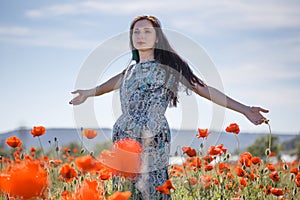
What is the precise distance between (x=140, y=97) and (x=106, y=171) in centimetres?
88

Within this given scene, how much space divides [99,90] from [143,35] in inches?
26.6

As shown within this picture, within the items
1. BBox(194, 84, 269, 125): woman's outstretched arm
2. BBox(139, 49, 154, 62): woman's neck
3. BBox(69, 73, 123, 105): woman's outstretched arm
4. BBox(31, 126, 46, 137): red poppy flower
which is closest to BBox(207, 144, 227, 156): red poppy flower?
BBox(194, 84, 269, 125): woman's outstretched arm

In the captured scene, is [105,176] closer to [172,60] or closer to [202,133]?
[202,133]

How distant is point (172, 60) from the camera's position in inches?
150

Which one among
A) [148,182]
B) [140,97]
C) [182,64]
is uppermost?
[182,64]

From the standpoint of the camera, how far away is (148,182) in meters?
3.48

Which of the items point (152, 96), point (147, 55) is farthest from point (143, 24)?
point (152, 96)

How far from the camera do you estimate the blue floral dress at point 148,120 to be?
136 inches

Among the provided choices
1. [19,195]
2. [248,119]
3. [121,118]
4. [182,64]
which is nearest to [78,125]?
[121,118]

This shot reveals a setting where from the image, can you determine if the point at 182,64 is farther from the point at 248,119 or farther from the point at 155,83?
the point at 248,119

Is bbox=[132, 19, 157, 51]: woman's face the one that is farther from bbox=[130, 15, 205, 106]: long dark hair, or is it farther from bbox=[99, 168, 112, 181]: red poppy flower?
bbox=[99, 168, 112, 181]: red poppy flower

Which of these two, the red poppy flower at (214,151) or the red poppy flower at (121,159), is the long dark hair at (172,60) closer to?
the red poppy flower at (214,151)

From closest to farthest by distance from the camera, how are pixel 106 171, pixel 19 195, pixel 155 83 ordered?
pixel 19 195 < pixel 106 171 < pixel 155 83

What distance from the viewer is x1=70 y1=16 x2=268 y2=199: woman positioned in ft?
11.4
